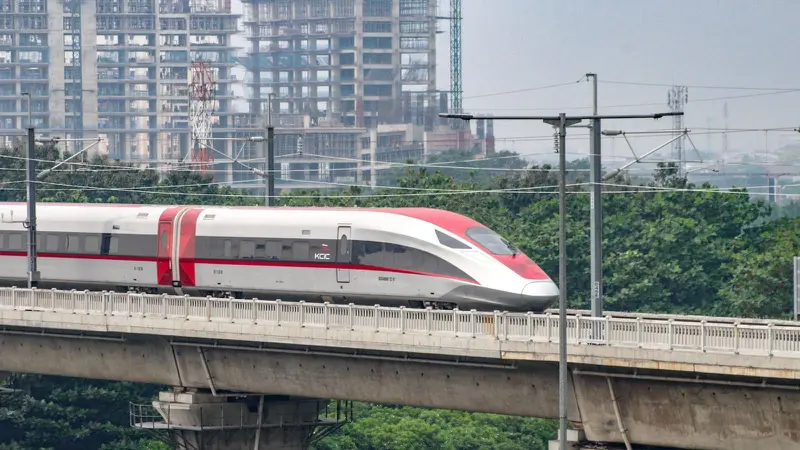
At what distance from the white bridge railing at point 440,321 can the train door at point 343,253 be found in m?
3.87

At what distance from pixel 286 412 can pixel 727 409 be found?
19531mm

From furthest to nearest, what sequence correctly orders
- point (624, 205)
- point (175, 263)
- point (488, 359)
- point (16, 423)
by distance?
point (624, 205)
point (16, 423)
point (175, 263)
point (488, 359)

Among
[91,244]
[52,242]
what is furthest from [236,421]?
[52,242]

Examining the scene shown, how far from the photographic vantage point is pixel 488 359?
148 feet

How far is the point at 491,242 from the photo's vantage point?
50.9 meters

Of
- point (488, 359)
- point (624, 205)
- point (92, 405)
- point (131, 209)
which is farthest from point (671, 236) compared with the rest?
point (488, 359)

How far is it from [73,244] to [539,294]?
2162 centimetres

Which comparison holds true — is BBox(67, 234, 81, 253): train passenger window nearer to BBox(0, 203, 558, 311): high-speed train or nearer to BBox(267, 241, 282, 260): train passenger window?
BBox(0, 203, 558, 311): high-speed train

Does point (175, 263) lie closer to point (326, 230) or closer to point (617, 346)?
point (326, 230)

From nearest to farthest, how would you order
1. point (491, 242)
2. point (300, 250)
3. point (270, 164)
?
point (491, 242) < point (300, 250) < point (270, 164)

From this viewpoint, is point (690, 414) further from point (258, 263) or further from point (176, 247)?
point (176, 247)

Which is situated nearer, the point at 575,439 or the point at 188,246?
the point at 575,439

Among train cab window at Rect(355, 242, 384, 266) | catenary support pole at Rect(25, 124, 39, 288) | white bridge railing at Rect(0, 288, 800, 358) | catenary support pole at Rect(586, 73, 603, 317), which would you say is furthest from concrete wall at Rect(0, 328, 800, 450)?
train cab window at Rect(355, 242, 384, 266)

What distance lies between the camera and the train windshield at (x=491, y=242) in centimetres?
5047
